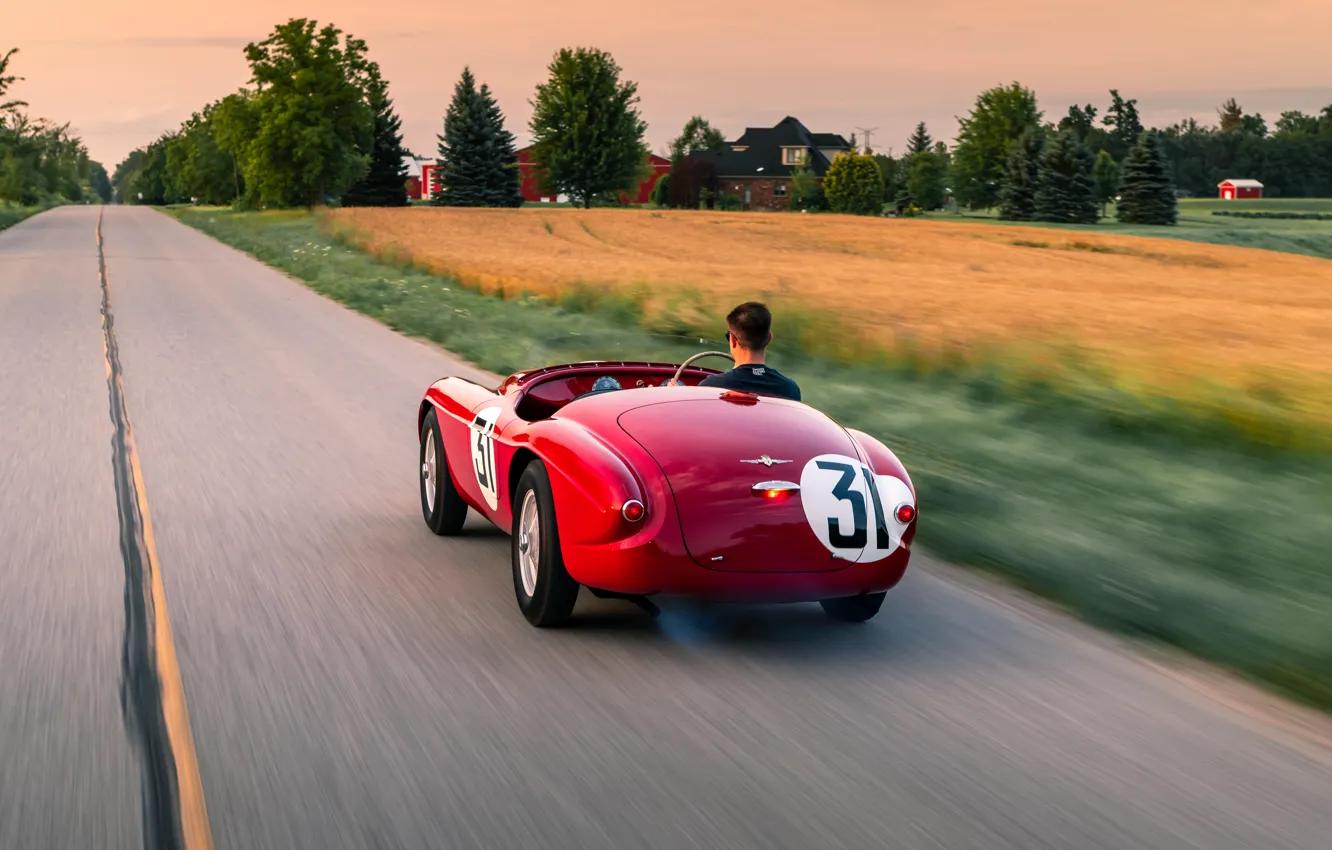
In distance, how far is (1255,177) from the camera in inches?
6216

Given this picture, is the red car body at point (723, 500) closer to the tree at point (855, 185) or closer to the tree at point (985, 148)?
the tree at point (855, 185)

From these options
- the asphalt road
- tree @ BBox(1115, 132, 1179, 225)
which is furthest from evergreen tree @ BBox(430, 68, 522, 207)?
the asphalt road

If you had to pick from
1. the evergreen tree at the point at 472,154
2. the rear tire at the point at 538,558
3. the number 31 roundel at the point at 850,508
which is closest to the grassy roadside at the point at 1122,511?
the number 31 roundel at the point at 850,508

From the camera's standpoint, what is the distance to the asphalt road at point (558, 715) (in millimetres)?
3971

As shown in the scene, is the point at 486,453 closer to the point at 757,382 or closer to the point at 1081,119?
the point at 757,382

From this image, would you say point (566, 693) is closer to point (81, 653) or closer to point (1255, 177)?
point (81, 653)

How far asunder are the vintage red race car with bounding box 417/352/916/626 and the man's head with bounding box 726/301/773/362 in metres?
0.44

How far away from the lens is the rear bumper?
536 centimetres

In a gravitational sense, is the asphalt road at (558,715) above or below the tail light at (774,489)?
below

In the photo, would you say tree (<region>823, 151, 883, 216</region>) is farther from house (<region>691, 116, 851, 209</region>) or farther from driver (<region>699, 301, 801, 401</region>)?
driver (<region>699, 301, 801, 401</region>)

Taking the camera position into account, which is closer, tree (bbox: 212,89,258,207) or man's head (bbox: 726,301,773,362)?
man's head (bbox: 726,301,773,362)

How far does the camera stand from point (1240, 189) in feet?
507

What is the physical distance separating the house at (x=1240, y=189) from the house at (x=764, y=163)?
49528 mm

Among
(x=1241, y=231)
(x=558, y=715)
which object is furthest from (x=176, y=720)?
(x=1241, y=231)
